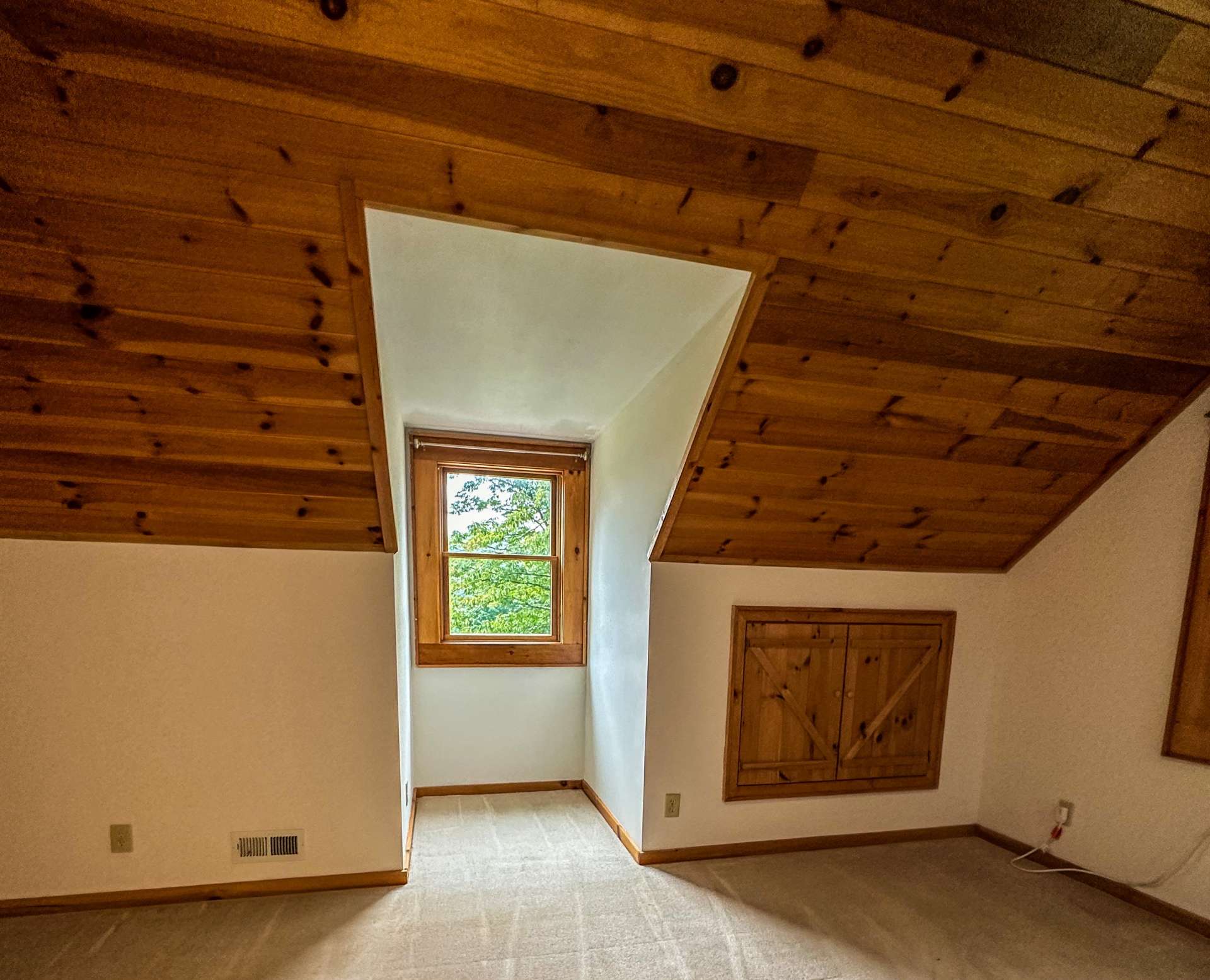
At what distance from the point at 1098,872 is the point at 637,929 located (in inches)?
82.2

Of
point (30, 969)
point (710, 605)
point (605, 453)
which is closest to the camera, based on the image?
point (30, 969)

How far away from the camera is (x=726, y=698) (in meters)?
2.50

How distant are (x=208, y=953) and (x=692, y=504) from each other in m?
2.34

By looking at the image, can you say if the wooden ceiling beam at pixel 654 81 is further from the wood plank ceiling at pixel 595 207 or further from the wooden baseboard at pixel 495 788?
the wooden baseboard at pixel 495 788

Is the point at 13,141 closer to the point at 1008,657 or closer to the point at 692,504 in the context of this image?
the point at 692,504

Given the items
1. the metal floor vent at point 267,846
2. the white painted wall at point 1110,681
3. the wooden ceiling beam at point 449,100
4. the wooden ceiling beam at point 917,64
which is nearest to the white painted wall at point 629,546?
the wooden ceiling beam at point 449,100

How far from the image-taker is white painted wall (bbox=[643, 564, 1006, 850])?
2.42 meters

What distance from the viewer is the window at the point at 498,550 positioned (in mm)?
3316

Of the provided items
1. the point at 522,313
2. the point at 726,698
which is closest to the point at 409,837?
the point at 726,698

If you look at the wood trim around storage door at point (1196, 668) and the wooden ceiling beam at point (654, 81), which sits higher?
the wooden ceiling beam at point (654, 81)

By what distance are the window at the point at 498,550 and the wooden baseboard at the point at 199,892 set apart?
1214 millimetres

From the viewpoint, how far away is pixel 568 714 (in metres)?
3.43

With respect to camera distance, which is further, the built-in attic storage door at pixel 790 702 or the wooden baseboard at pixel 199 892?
the built-in attic storage door at pixel 790 702

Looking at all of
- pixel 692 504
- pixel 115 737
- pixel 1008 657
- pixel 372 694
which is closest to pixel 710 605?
pixel 692 504
